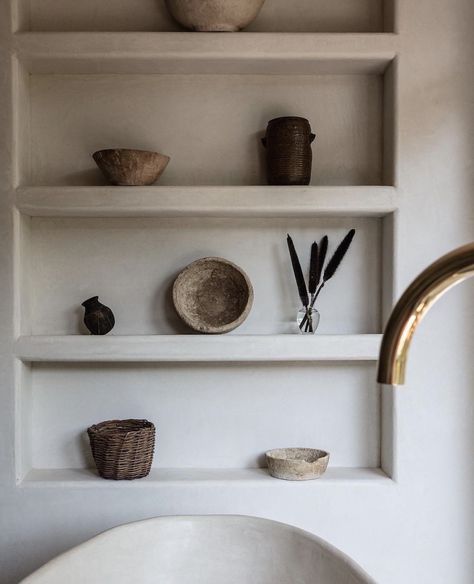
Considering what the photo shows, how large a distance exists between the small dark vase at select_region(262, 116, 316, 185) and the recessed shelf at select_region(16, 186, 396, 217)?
5 centimetres

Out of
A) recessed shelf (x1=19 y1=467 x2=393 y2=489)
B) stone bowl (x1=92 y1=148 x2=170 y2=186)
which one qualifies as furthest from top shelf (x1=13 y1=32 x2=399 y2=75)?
recessed shelf (x1=19 y1=467 x2=393 y2=489)

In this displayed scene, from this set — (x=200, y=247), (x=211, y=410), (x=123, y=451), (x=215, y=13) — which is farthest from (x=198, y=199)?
(x=123, y=451)

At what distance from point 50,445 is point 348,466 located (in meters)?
1.00

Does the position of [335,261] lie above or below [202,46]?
below

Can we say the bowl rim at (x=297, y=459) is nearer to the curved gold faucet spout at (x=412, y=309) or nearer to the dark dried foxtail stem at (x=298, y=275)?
the dark dried foxtail stem at (x=298, y=275)

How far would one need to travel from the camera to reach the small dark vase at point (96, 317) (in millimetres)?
2295

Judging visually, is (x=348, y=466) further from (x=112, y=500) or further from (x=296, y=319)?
(x=112, y=500)

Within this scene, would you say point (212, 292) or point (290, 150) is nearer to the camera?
point (290, 150)

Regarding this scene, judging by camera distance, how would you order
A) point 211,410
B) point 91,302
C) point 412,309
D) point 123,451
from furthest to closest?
point 211,410 < point 91,302 < point 123,451 < point 412,309

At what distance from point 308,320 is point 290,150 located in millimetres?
542

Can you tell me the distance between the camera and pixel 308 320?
233 centimetres

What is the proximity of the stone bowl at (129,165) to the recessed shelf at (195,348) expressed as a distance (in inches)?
19.3

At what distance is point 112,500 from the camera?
2250 mm

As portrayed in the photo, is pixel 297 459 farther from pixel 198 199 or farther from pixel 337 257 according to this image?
pixel 198 199
